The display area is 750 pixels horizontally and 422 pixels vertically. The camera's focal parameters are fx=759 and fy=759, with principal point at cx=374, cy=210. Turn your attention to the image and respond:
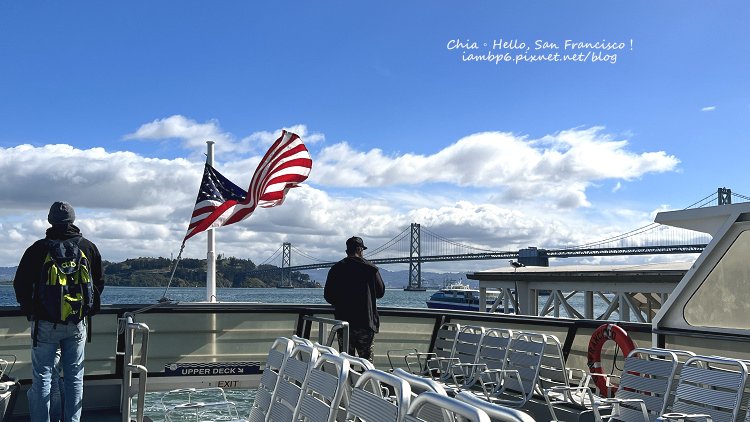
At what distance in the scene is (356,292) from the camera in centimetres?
690

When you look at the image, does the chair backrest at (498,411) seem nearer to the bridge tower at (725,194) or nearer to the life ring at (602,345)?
the life ring at (602,345)

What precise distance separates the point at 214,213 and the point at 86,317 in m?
4.35

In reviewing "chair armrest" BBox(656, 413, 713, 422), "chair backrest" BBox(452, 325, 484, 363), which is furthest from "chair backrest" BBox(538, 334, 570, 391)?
"chair armrest" BBox(656, 413, 713, 422)

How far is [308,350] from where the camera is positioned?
3701mm

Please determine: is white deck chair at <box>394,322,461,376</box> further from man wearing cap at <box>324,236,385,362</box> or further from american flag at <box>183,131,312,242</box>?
american flag at <box>183,131,312,242</box>

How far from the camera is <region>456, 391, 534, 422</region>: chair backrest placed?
6.90 ft

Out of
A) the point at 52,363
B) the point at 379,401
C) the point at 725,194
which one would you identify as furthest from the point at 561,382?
the point at 725,194

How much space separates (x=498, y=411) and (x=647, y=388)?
2.93 meters

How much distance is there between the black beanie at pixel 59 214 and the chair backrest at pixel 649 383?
3.78 metres

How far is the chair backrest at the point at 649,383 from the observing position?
463 centimetres

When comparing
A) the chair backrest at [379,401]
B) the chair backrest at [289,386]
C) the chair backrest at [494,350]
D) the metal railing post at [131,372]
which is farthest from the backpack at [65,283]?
the chair backrest at [494,350]

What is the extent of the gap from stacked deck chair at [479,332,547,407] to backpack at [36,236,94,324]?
117 inches

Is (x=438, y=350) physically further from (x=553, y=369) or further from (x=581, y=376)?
(x=553, y=369)

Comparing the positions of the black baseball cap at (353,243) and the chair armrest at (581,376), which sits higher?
the black baseball cap at (353,243)
